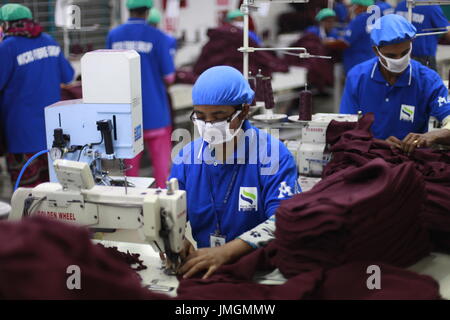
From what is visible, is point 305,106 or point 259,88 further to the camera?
point 259,88

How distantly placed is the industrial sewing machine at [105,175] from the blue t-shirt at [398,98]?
48.2 inches

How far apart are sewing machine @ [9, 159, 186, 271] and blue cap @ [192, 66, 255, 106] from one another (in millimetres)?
352

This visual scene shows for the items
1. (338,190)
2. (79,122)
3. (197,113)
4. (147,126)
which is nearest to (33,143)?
(147,126)

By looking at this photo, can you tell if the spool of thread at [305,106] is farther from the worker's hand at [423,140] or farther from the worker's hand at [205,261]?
the worker's hand at [205,261]

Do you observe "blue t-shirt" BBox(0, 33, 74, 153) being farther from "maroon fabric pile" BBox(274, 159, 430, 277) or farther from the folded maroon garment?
the folded maroon garment

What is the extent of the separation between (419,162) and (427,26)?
1430 millimetres

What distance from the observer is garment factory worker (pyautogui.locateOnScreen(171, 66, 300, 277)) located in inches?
77.2

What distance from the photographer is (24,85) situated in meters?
3.72

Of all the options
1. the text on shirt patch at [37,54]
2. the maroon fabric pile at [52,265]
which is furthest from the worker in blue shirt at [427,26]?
the maroon fabric pile at [52,265]

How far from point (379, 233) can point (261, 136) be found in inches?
24.7

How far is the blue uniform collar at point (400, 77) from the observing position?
2701mm

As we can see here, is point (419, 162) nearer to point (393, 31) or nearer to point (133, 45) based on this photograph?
point (393, 31)

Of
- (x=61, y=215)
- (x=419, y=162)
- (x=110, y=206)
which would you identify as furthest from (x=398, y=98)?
(x=61, y=215)

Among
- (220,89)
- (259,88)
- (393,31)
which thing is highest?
(393,31)
